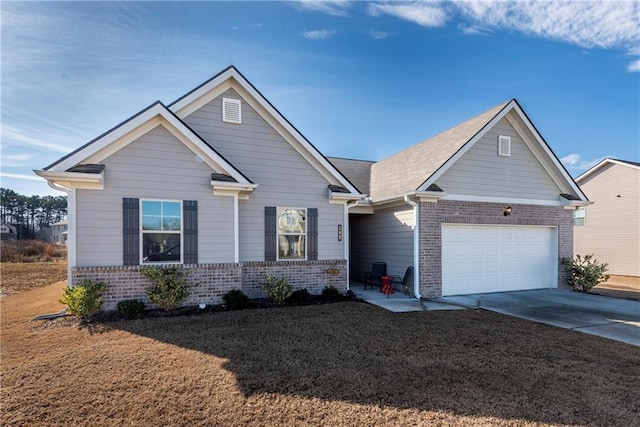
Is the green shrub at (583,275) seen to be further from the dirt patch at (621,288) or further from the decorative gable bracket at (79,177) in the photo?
the decorative gable bracket at (79,177)

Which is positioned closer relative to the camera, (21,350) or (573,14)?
(21,350)

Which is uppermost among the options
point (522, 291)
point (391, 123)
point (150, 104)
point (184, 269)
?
point (391, 123)

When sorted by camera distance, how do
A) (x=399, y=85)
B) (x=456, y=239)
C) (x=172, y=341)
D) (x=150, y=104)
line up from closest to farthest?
(x=172, y=341) < (x=150, y=104) < (x=456, y=239) < (x=399, y=85)

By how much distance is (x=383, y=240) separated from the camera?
41.2 feet

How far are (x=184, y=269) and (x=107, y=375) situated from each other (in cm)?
415

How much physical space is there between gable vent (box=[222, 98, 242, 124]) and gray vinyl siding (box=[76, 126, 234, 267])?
186 cm

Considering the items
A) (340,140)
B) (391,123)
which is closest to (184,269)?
(391,123)

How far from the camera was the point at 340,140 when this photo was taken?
72.7 feet

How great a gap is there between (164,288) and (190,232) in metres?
1.49

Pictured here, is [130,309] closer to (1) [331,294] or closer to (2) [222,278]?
(2) [222,278]

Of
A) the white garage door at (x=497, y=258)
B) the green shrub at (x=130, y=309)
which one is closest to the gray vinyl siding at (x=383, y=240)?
the white garage door at (x=497, y=258)

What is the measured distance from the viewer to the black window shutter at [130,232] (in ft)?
26.9

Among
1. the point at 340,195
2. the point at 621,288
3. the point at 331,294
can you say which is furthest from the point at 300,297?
the point at 621,288

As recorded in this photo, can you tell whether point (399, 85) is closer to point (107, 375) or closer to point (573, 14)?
point (573, 14)
